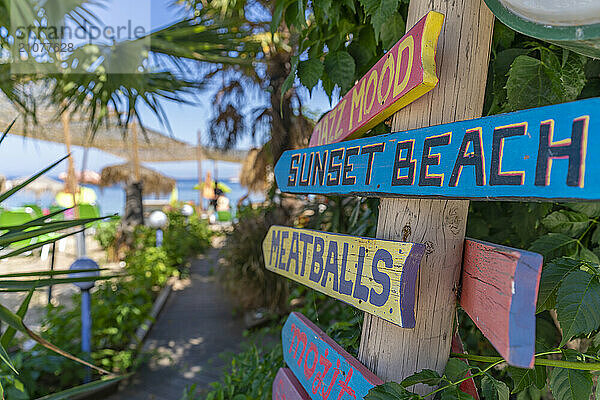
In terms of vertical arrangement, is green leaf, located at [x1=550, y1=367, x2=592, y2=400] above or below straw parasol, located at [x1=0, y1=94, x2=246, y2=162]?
below

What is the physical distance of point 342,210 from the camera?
183 centimetres

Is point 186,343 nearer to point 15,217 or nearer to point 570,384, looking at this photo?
point 570,384

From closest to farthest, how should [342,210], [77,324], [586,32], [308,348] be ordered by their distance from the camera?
[586,32] → [308,348] → [342,210] → [77,324]

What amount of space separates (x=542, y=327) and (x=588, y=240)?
0.79 feet

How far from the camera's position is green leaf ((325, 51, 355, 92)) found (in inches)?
35.5

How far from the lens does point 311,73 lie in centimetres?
92

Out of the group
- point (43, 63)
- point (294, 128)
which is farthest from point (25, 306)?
point (294, 128)

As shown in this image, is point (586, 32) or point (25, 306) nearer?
point (586, 32)

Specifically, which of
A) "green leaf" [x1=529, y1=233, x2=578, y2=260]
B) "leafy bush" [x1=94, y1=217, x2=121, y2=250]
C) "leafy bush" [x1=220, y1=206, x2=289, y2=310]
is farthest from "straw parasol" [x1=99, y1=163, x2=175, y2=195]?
"green leaf" [x1=529, y1=233, x2=578, y2=260]

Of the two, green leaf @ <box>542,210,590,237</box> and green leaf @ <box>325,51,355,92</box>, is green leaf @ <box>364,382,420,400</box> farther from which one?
green leaf @ <box>325,51,355,92</box>

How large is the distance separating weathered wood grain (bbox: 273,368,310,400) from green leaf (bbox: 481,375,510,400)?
1.24 feet

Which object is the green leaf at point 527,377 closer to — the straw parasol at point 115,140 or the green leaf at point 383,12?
the green leaf at point 383,12

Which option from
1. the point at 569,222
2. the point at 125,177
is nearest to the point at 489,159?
the point at 569,222

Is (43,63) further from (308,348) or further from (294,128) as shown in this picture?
(308,348)
